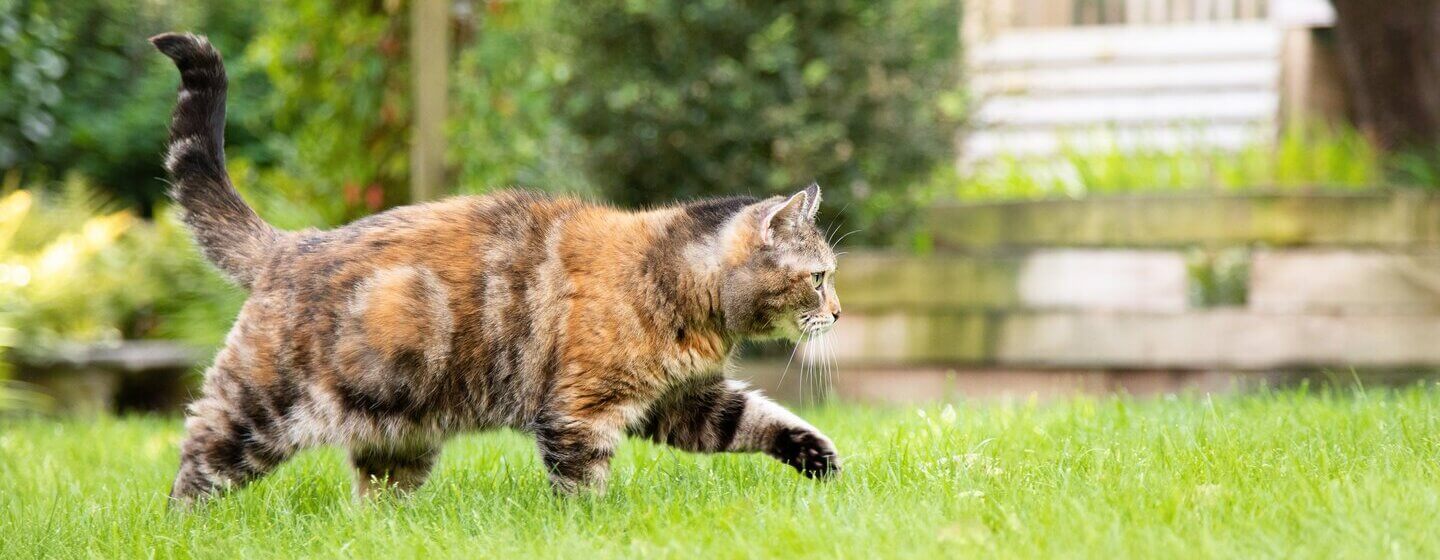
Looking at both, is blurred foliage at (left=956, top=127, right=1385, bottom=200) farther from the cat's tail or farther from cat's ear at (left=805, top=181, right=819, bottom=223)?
the cat's tail

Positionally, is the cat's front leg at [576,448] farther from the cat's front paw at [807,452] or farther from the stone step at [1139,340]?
the stone step at [1139,340]

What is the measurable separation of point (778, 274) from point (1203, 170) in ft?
15.9

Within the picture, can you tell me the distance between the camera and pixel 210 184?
13.6 ft

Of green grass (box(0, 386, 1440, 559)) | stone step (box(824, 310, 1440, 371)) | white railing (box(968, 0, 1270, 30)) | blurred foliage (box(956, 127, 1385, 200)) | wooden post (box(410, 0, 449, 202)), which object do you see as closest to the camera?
green grass (box(0, 386, 1440, 559))

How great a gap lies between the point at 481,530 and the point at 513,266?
862 millimetres

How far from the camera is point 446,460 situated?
15.9 ft

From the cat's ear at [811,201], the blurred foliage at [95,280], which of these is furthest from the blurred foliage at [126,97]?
the cat's ear at [811,201]

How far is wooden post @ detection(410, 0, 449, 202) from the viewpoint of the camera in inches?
286

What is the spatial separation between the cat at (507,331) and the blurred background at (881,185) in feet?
8.48

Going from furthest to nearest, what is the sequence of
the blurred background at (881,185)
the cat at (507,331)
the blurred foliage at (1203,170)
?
the blurred foliage at (1203,170) < the blurred background at (881,185) < the cat at (507,331)

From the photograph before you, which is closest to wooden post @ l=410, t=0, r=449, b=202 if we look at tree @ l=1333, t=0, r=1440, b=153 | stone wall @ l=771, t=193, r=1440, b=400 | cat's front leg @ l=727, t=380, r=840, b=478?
stone wall @ l=771, t=193, r=1440, b=400

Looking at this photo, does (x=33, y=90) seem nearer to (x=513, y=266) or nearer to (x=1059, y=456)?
(x=513, y=266)

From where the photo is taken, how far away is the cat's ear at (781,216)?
3.90 m

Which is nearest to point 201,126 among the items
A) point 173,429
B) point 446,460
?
point 446,460
